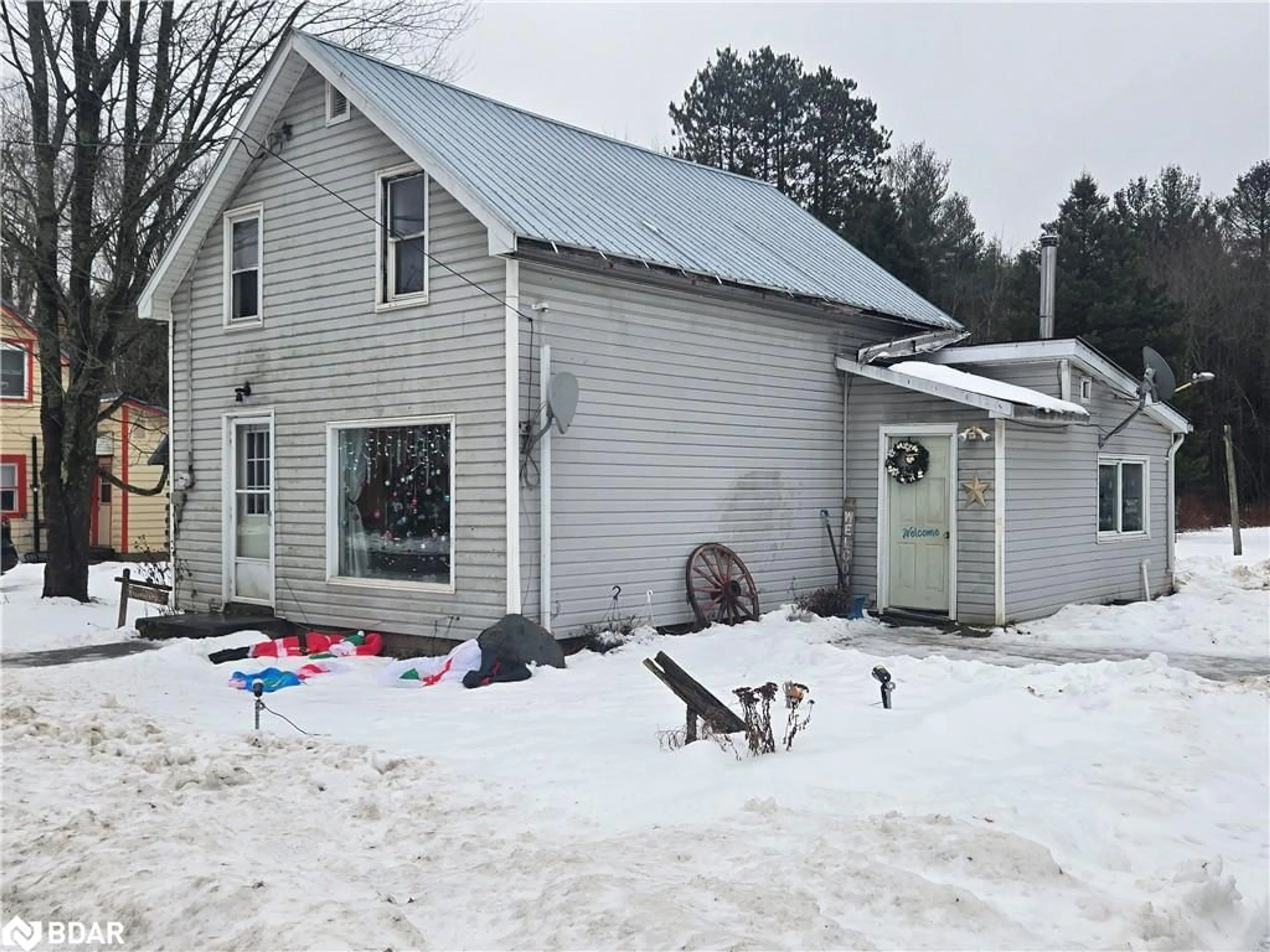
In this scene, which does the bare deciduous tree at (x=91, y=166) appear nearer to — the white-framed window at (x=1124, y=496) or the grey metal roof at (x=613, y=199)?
the grey metal roof at (x=613, y=199)

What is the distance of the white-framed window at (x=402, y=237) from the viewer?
38.2 feet

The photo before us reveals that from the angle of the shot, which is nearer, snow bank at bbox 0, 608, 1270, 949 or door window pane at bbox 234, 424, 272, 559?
snow bank at bbox 0, 608, 1270, 949

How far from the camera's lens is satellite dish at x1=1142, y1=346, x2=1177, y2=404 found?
15.3m

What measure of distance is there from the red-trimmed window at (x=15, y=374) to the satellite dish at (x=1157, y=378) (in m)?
→ 22.0

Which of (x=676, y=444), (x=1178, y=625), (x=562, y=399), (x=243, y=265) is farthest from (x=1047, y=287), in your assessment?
(x=243, y=265)

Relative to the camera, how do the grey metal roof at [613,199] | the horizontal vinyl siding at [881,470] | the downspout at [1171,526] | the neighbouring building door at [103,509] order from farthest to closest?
the neighbouring building door at [103,509] < the downspout at [1171,526] < the horizontal vinyl siding at [881,470] < the grey metal roof at [613,199]

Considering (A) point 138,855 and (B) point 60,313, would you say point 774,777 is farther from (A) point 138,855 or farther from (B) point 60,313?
(B) point 60,313

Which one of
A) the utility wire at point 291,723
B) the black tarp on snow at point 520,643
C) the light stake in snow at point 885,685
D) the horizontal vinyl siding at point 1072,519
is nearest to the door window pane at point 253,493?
the black tarp on snow at point 520,643

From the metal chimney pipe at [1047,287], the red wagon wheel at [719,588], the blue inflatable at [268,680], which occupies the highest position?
the metal chimney pipe at [1047,287]

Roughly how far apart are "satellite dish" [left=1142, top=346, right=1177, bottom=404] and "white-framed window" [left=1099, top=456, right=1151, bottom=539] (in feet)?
3.21

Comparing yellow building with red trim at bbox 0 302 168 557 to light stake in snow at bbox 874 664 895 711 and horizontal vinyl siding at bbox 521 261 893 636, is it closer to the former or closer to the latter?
horizontal vinyl siding at bbox 521 261 893 636

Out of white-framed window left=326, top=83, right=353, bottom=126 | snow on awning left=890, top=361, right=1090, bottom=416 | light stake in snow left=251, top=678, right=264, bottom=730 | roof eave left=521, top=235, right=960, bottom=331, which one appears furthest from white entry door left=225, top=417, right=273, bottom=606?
snow on awning left=890, top=361, right=1090, bottom=416

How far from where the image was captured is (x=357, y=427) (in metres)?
12.2

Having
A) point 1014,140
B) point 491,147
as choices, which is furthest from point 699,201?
point 1014,140
